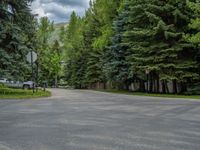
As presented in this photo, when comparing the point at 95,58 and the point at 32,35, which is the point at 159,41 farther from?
the point at 95,58

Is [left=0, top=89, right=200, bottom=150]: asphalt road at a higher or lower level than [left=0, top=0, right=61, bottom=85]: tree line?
lower

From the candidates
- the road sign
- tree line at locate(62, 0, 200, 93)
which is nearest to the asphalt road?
the road sign

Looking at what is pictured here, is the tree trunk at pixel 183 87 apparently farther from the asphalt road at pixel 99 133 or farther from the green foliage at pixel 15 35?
the asphalt road at pixel 99 133

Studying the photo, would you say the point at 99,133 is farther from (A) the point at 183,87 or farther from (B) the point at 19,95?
(A) the point at 183,87

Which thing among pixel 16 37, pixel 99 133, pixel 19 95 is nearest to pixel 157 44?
pixel 16 37

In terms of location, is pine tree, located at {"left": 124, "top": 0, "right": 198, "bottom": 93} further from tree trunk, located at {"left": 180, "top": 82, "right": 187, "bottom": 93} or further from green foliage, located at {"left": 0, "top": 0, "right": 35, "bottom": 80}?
green foliage, located at {"left": 0, "top": 0, "right": 35, "bottom": 80}

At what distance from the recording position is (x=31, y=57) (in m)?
29.2

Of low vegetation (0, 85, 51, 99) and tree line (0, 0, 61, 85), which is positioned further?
tree line (0, 0, 61, 85)

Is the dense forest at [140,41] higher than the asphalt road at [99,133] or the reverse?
higher

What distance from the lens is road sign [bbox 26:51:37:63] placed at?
29069 mm

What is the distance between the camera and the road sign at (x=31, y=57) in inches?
1144

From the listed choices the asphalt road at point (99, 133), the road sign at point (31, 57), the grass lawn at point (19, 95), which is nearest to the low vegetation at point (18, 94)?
the grass lawn at point (19, 95)

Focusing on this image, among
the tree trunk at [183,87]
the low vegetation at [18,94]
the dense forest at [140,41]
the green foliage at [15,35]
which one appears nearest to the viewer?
the low vegetation at [18,94]

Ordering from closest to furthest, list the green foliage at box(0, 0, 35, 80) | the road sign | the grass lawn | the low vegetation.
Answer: the grass lawn < the low vegetation < the green foliage at box(0, 0, 35, 80) < the road sign
